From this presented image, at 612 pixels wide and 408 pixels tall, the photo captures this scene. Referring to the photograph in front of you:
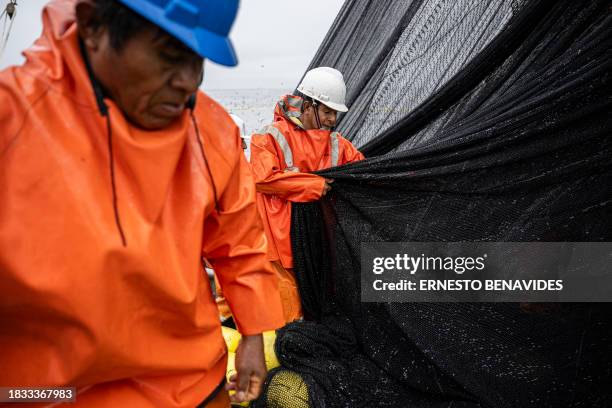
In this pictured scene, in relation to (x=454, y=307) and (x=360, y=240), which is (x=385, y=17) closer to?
(x=360, y=240)

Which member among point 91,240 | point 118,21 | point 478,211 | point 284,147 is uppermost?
point 118,21

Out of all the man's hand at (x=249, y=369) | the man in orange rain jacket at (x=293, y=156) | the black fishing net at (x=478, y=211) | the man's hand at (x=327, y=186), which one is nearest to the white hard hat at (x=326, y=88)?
the man in orange rain jacket at (x=293, y=156)

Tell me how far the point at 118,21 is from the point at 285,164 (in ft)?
8.61

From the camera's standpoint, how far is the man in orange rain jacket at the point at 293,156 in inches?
136

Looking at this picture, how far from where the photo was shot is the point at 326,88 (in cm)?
385

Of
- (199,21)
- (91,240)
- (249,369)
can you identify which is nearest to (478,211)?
(249,369)

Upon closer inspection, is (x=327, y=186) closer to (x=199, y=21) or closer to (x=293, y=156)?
(x=293, y=156)

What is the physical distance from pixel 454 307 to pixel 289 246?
1319 mm

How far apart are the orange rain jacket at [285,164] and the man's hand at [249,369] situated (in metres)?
1.80

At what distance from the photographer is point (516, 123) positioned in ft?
7.33

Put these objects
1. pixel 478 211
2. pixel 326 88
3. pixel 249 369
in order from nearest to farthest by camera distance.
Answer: pixel 249 369 < pixel 478 211 < pixel 326 88

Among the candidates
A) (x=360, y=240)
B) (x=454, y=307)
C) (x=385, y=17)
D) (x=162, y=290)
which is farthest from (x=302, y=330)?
(x=385, y=17)

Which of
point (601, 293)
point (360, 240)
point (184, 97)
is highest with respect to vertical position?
point (184, 97)

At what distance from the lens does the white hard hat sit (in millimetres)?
3844
